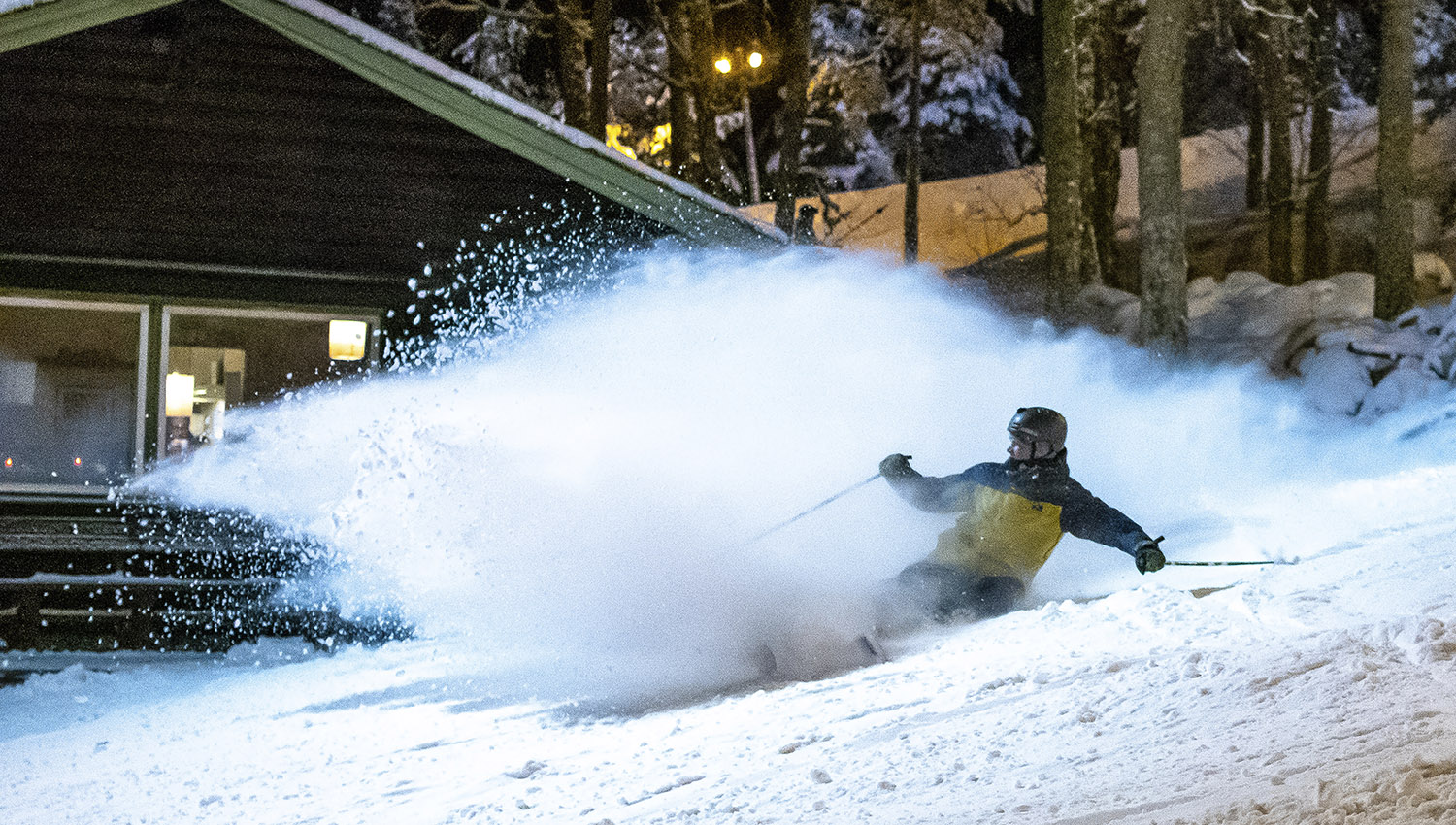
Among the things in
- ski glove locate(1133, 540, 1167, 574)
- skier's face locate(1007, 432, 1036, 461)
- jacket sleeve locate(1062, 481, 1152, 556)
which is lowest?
ski glove locate(1133, 540, 1167, 574)

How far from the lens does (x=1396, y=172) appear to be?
1464cm

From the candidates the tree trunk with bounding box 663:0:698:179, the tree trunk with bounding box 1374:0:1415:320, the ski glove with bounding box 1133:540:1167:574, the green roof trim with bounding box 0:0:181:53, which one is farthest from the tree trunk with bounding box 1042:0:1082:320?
the green roof trim with bounding box 0:0:181:53

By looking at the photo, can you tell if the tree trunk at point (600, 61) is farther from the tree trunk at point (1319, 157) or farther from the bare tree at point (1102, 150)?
the tree trunk at point (1319, 157)

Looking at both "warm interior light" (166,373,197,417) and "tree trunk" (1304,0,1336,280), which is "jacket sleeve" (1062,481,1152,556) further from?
"tree trunk" (1304,0,1336,280)

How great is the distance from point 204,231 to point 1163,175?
981cm

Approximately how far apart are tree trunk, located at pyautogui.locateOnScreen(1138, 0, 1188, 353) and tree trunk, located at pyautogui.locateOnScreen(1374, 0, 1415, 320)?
3.49m

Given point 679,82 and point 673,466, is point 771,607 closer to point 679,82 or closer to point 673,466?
point 673,466

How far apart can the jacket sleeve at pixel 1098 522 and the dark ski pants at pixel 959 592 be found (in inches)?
18.9

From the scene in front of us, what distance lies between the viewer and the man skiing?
666 centimetres

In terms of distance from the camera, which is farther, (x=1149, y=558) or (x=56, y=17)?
(x=56, y=17)

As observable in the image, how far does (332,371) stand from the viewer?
9.79 meters

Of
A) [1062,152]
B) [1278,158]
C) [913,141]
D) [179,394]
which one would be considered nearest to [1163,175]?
[1062,152]

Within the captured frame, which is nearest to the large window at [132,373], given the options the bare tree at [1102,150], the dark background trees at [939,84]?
the dark background trees at [939,84]

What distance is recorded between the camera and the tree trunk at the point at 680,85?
1880 cm
